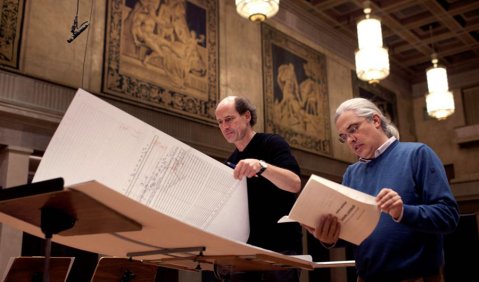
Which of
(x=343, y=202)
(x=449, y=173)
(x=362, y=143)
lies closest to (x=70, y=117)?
(x=343, y=202)

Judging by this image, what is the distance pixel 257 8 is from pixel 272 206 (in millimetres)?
4012

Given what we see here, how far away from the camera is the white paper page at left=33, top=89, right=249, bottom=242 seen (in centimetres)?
156

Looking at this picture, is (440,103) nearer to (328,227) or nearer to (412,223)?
(412,223)

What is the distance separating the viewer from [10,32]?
595cm

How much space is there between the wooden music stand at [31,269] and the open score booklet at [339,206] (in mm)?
3101

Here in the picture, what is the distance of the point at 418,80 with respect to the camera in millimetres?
14562

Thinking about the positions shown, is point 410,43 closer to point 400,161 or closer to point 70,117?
point 400,161

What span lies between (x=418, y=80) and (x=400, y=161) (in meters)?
13.3

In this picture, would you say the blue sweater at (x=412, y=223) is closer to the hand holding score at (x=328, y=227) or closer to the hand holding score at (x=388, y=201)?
the hand holding score at (x=388, y=201)

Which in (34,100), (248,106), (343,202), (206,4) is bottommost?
(343,202)

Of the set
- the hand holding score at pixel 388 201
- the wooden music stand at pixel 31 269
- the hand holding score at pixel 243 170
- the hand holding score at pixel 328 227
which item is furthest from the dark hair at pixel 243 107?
the wooden music stand at pixel 31 269

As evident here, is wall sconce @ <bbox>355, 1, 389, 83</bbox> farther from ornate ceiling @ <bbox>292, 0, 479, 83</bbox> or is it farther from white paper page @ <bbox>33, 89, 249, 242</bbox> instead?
white paper page @ <bbox>33, 89, 249, 242</bbox>

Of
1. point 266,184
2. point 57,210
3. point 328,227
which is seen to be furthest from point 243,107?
point 57,210

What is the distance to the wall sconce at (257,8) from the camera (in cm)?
604
